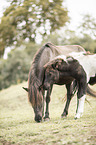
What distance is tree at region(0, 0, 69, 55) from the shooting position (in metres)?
27.9

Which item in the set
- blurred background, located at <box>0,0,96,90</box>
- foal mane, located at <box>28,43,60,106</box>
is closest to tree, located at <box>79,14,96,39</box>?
blurred background, located at <box>0,0,96,90</box>

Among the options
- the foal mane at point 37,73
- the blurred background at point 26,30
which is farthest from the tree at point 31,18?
the foal mane at point 37,73

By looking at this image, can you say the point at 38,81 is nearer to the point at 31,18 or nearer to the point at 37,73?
the point at 37,73

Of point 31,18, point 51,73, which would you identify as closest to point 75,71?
point 51,73

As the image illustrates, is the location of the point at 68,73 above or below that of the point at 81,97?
above

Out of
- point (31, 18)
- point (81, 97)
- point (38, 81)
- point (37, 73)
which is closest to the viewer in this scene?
point (81, 97)

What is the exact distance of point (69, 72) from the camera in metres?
5.75

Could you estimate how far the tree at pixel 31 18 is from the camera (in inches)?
1097

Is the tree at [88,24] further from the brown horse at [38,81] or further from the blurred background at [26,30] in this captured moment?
the brown horse at [38,81]

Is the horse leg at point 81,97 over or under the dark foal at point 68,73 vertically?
under

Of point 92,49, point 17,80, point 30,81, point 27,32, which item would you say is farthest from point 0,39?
point 30,81

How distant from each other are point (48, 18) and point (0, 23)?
6.74m

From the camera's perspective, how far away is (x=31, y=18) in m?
28.1

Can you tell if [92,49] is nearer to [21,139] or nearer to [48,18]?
[48,18]
